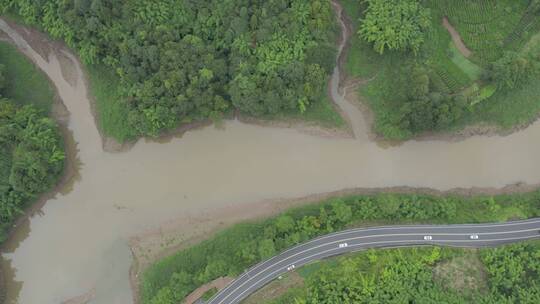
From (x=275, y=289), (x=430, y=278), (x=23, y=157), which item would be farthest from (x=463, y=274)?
(x=23, y=157)

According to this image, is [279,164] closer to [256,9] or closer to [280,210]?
[280,210]

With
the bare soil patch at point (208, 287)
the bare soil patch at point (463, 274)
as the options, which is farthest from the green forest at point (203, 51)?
the bare soil patch at point (463, 274)

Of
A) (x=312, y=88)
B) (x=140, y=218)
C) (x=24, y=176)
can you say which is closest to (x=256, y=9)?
(x=312, y=88)

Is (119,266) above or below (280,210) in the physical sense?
below

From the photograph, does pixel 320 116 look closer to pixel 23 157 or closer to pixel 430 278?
pixel 430 278

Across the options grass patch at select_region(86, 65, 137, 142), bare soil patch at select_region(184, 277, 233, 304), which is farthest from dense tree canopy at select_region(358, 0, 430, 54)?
bare soil patch at select_region(184, 277, 233, 304)

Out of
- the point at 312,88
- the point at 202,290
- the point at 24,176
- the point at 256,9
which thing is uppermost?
the point at 256,9

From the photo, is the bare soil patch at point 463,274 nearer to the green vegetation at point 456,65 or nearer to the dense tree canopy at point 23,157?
the green vegetation at point 456,65
